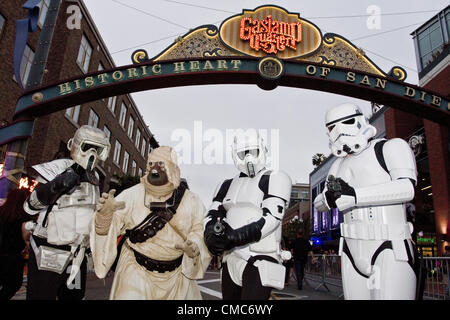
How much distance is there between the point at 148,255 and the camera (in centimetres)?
225

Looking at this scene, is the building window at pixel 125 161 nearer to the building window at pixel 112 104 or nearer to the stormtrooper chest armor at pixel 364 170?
the building window at pixel 112 104

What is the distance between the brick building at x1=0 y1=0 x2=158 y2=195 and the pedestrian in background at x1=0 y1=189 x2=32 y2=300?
25.7 inches

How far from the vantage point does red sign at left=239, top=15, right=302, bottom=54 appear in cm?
705

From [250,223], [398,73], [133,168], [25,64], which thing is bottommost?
[250,223]

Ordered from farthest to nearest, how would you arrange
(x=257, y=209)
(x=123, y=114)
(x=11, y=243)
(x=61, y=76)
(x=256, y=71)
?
(x=123, y=114) < (x=61, y=76) < (x=256, y=71) < (x=11, y=243) < (x=257, y=209)

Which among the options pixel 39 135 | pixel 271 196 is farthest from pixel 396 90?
pixel 39 135

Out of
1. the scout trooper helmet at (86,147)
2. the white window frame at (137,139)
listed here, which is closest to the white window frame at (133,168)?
the white window frame at (137,139)

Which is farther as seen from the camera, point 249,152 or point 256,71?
point 256,71

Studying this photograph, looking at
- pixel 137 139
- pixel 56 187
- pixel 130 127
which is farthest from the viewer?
pixel 137 139

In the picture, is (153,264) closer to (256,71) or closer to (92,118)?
(256,71)

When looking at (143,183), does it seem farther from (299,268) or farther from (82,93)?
(299,268)

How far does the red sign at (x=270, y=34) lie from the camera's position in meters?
7.05

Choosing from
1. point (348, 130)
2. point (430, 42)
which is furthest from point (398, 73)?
point (430, 42)

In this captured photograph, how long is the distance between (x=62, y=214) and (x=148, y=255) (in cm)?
107
